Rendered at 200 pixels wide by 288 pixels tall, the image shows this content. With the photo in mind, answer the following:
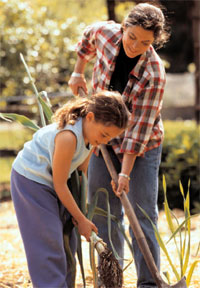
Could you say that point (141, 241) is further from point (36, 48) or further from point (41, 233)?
point (36, 48)

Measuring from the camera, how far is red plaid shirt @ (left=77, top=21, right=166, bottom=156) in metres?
2.71

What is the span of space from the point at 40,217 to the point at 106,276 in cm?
41

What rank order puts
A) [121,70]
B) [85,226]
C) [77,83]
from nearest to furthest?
[85,226]
[121,70]
[77,83]

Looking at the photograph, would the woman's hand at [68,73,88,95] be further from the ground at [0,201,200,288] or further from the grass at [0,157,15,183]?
the grass at [0,157,15,183]

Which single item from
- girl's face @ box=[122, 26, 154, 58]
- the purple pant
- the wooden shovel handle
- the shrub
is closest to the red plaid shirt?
girl's face @ box=[122, 26, 154, 58]

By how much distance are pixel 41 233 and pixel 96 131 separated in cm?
49

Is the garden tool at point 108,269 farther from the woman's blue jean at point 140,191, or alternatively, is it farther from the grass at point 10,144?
the grass at point 10,144

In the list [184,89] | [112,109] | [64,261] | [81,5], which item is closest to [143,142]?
[112,109]

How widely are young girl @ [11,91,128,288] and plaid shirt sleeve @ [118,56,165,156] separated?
0.42 meters

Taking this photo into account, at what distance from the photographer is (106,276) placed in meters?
2.40

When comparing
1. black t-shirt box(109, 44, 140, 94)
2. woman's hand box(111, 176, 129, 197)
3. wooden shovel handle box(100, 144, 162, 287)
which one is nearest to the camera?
wooden shovel handle box(100, 144, 162, 287)

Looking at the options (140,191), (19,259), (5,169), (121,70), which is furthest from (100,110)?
(5,169)

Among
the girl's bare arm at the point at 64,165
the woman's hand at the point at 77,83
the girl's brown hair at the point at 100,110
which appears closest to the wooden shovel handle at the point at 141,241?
the girl's bare arm at the point at 64,165

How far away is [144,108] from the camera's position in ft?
8.93
